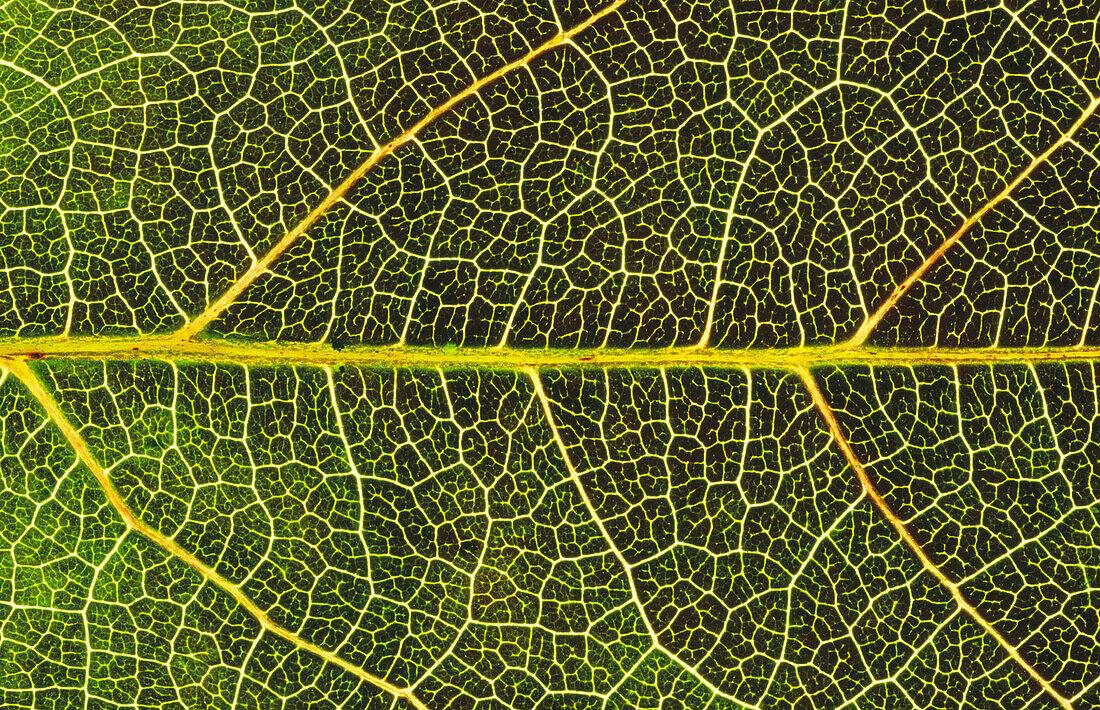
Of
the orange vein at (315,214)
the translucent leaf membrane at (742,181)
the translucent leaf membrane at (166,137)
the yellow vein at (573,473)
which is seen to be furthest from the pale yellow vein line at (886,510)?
the translucent leaf membrane at (166,137)

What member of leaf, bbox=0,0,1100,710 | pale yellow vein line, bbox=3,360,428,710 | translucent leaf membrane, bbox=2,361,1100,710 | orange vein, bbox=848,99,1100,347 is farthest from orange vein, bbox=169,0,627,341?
orange vein, bbox=848,99,1100,347

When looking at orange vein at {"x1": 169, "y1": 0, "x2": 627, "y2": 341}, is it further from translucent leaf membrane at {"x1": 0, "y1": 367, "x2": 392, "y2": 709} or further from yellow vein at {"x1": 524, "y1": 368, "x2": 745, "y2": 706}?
yellow vein at {"x1": 524, "y1": 368, "x2": 745, "y2": 706}

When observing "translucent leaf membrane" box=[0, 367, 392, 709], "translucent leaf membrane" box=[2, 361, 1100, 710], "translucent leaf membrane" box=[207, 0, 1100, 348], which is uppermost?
"translucent leaf membrane" box=[207, 0, 1100, 348]

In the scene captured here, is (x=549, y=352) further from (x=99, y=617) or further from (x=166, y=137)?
(x=99, y=617)

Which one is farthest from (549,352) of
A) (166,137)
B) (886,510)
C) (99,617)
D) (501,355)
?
(99,617)

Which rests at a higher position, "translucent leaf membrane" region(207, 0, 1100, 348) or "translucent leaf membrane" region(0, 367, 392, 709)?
"translucent leaf membrane" region(207, 0, 1100, 348)

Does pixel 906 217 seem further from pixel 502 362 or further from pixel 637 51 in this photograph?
pixel 502 362

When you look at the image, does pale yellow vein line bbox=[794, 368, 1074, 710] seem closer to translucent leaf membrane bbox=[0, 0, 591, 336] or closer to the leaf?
the leaf
